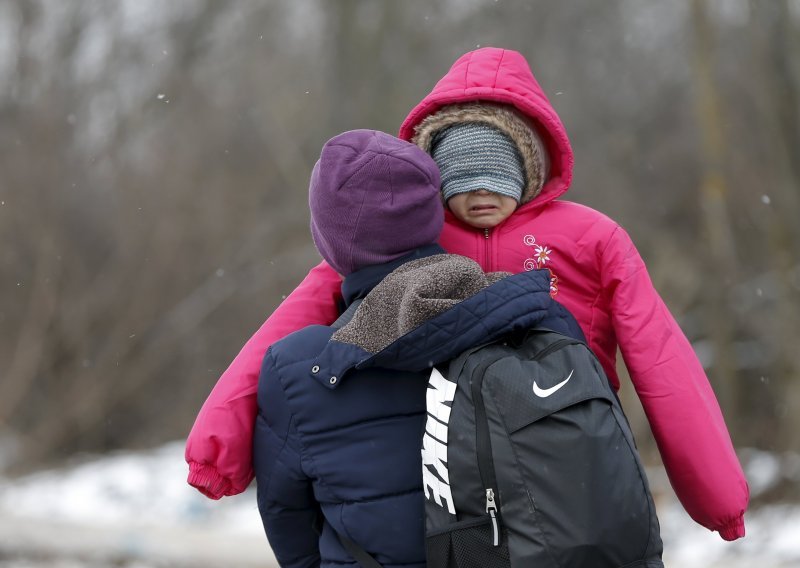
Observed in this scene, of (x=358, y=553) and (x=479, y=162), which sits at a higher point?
(x=479, y=162)

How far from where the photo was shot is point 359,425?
2096 mm

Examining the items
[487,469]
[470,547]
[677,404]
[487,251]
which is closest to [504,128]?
[487,251]

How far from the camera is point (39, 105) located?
12.8m

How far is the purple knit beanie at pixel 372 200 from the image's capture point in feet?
6.95

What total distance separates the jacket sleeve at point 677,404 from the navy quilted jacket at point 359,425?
20cm

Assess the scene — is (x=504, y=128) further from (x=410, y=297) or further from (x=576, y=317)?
(x=410, y=297)

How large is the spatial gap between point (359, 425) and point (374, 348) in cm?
17

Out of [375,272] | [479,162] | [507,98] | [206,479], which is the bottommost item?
[206,479]

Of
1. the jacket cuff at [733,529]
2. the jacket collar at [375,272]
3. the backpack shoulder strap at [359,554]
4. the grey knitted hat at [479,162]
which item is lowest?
the jacket cuff at [733,529]

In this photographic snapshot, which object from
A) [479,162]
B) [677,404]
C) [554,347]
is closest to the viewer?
[554,347]

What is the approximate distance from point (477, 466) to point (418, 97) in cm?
1208

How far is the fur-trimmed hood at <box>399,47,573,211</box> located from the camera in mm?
2381

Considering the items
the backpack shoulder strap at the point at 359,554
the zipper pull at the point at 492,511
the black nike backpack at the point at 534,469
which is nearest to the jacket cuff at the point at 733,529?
the black nike backpack at the point at 534,469

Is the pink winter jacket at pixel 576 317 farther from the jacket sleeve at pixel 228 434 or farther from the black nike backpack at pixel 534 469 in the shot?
the black nike backpack at pixel 534 469
